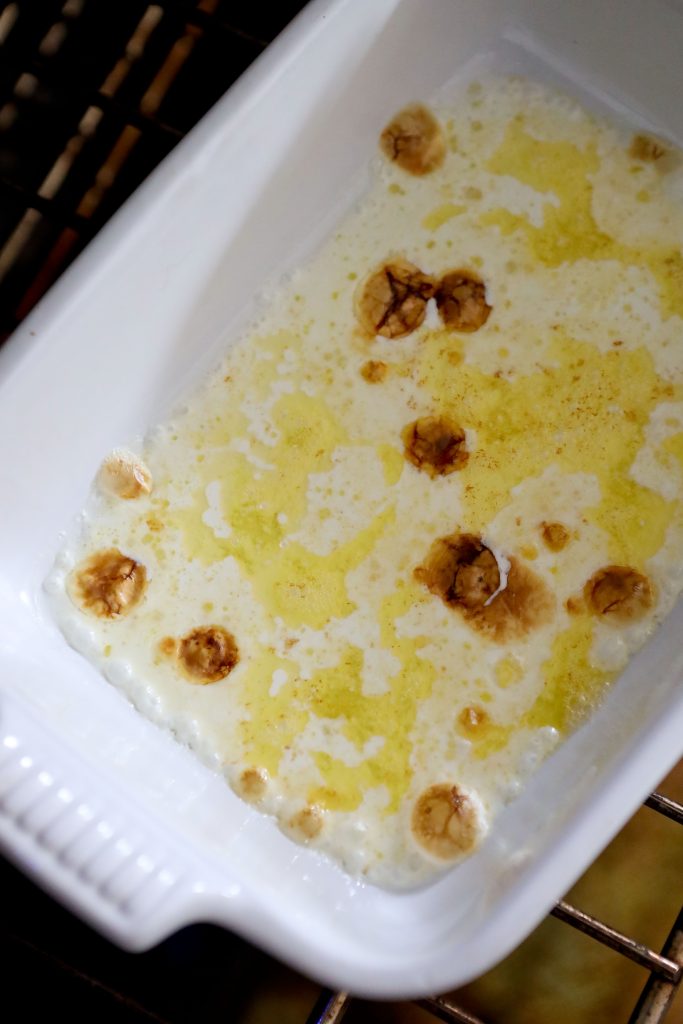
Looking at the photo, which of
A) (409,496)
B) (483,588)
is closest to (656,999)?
(483,588)

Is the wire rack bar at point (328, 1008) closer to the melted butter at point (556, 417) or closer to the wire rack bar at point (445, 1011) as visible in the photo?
the wire rack bar at point (445, 1011)

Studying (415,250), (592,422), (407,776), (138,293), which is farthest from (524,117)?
(407,776)

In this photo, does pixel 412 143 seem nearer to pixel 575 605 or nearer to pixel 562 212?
pixel 562 212

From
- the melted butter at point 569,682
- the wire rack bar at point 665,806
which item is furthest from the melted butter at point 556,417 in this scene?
the wire rack bar at point 665,806

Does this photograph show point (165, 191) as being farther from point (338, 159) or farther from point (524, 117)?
point (524, 117)

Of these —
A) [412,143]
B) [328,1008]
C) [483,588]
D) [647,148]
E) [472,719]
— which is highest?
[647,148]

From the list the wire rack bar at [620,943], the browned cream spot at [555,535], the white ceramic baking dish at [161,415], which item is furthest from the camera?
the browned cream spot at [555,535]
